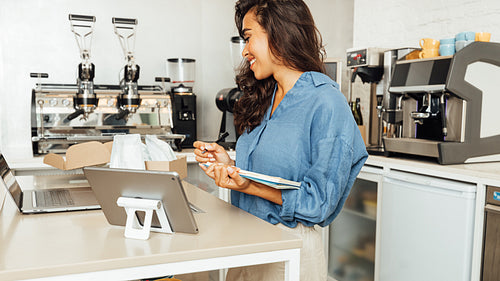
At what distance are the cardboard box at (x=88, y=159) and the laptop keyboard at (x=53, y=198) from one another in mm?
96

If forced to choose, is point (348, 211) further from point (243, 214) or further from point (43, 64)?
point (43, 64)

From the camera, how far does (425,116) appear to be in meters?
2.36

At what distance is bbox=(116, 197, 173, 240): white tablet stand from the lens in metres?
1.12

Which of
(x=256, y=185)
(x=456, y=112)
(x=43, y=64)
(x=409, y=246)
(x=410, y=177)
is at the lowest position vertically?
(x=409, y=246)

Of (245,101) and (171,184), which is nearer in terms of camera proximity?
(171,184)

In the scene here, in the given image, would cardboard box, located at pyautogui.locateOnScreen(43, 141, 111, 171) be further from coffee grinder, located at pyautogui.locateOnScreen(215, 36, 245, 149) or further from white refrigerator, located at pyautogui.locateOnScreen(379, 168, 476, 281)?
white refrigerator, located at pyautogui.locateOnScreen(379, 168, 476, 281)

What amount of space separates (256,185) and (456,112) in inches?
54.3

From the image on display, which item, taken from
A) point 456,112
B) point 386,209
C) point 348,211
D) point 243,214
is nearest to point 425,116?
point 456,112

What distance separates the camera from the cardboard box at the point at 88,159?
1701 mm

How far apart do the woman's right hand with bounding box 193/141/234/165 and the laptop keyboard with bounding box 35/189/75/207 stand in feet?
1.48

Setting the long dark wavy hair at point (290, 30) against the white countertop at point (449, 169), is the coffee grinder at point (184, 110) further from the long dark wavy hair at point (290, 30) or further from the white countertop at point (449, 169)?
the long dark wavy hair at point (290, 30)

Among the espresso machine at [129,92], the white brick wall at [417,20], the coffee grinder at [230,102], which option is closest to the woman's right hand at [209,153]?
the espresso machine at [129,92]

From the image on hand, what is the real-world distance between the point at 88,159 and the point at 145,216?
29.3 inches

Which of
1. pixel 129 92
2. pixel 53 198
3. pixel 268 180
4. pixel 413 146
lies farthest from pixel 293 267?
pixel 129 92
